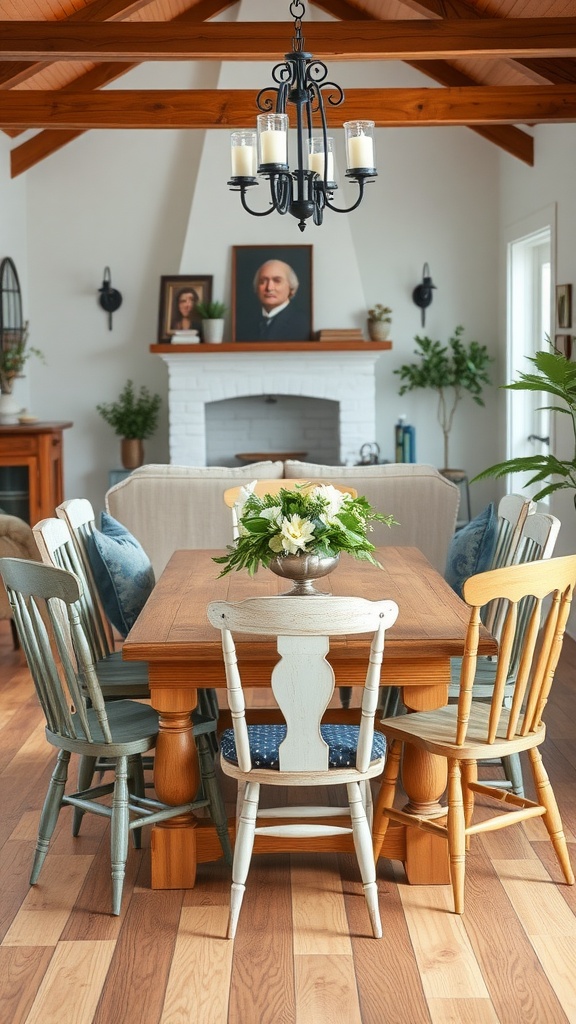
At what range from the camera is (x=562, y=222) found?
6332mm

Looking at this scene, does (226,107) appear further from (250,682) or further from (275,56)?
(250,682)

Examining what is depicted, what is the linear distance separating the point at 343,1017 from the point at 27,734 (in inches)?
90.2

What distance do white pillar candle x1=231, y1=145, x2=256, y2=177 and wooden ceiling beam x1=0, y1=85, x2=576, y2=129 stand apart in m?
2.68

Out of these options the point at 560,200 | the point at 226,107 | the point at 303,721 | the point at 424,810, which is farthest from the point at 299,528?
the point at 560,200

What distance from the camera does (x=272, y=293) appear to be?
7992 millimetres

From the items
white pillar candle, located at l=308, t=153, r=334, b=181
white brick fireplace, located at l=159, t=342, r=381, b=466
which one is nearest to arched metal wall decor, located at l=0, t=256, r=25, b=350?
white brick fireplace, located at l=159, t=342, r=381, b=466

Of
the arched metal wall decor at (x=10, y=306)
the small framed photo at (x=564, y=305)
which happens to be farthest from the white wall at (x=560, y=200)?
the arched metal wall decor at (x=10, y=306)

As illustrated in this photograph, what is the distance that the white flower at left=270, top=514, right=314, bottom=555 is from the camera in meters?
2.92

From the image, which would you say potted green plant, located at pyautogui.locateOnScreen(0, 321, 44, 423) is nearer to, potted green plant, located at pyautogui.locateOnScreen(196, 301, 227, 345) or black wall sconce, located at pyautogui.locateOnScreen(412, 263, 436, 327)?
potted green plant, located at pyautogui.locateOnScreen(196, 301, 227, 345)

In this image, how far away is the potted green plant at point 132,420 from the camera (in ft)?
26.8

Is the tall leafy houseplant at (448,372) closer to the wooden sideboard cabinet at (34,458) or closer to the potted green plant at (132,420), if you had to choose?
the potted green plant at (132,420)

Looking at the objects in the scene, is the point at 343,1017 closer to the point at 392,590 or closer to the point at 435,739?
the point at 435,739

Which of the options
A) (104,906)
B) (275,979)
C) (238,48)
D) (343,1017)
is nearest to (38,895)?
(104,906)

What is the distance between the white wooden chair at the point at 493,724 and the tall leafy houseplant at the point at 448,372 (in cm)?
521
